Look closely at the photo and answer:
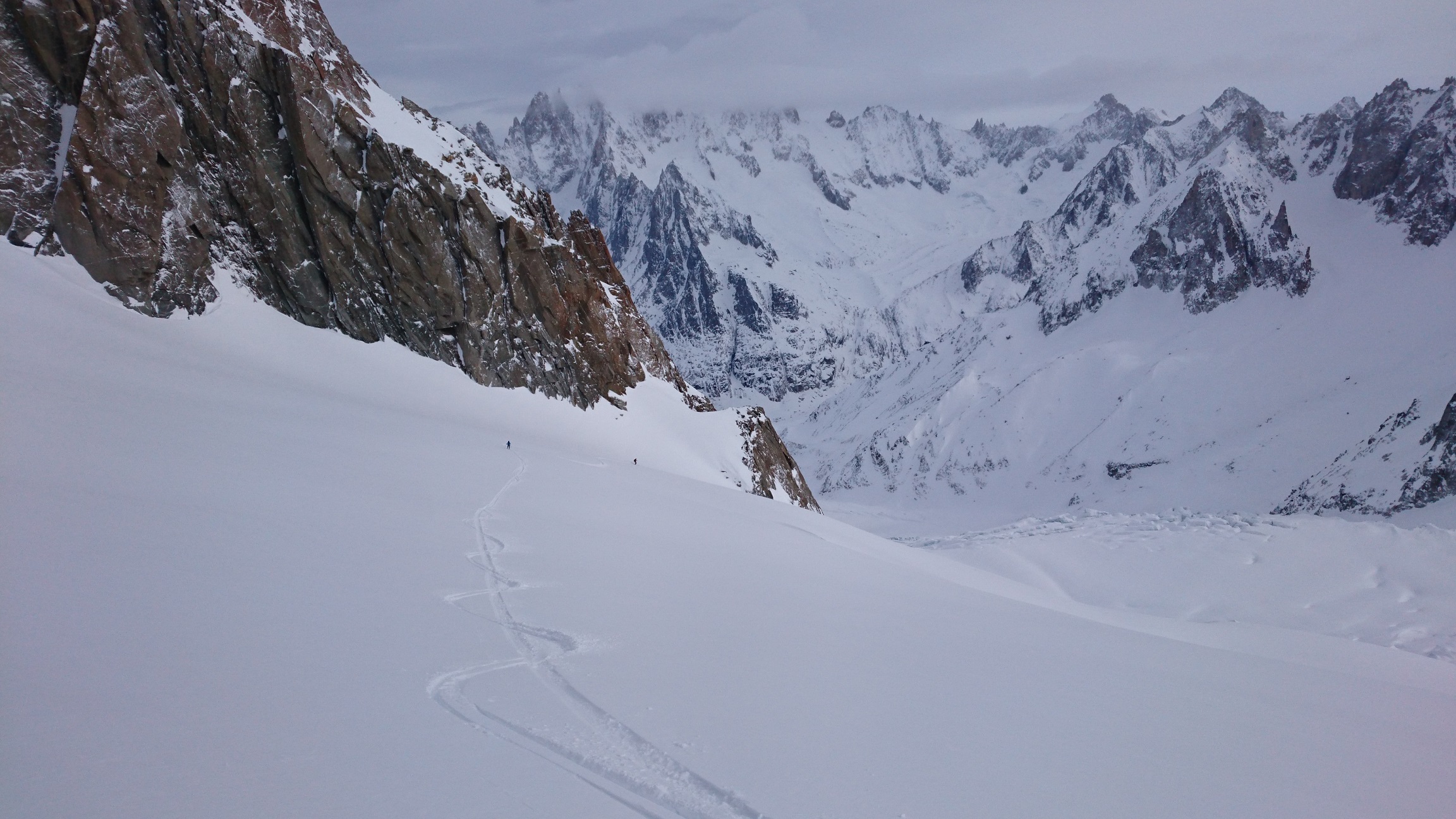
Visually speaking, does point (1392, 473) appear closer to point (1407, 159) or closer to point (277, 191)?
point (277, 191)

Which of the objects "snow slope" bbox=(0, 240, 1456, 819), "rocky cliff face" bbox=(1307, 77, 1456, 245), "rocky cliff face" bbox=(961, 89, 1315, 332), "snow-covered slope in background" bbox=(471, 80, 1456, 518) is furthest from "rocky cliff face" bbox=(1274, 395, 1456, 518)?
"rocky cliff face" bbox=(1307, 77, 1456, 245)

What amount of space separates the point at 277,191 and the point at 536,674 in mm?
38254

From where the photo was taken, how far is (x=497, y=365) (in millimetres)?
45219

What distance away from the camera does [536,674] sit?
728cm

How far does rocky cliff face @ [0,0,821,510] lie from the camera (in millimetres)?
29203

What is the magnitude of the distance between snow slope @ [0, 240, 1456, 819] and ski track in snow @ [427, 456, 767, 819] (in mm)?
25

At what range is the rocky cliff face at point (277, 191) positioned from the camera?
29203mm

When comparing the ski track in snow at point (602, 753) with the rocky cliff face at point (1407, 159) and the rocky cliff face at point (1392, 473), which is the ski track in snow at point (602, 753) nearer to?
the rocky cliff face at point (1392, 473)

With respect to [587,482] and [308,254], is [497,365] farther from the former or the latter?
[587,482]

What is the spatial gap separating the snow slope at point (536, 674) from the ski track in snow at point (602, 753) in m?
0.03

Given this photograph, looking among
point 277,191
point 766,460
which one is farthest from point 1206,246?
point 277,191

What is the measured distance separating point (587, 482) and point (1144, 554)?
947 inches

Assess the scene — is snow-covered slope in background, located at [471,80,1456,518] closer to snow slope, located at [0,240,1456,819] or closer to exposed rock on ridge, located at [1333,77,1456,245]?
exposed rock on ridge, located at [1333,77,1456,245]

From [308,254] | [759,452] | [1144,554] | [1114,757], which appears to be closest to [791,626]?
[1114,757]
